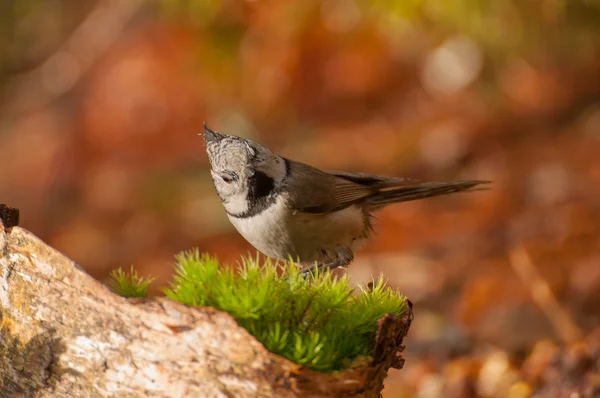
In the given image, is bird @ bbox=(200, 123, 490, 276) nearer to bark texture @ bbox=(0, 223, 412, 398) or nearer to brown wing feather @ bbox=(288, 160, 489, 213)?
brown wing feather @ bbox=(288, 160, 489, 213)

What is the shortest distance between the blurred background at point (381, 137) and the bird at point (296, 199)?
115 centimetres

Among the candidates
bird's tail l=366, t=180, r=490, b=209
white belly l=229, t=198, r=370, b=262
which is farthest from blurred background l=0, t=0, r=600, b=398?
white belly l=229, t=198, r=370, b=262

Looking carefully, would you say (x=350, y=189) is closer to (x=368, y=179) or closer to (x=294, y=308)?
(x=368, y=179)

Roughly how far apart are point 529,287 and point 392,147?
3.58 meters

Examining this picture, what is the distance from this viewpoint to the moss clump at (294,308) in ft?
6.58

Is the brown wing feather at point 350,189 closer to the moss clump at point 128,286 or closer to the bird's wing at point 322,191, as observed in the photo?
the bird's wing at point 322,191

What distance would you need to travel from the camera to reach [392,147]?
784 cm

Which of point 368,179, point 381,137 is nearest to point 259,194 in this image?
point 368,179

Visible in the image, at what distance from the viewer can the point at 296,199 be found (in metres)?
2.98

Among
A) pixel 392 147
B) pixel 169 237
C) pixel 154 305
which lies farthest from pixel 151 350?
pixel 392 147

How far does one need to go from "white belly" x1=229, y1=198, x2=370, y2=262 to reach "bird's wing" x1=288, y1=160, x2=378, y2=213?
3cm

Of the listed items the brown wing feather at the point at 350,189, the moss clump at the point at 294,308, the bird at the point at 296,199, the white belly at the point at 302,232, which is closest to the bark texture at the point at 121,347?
the moss clump at the point at 294,308

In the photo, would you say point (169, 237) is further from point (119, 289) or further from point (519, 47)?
point (119, 289)

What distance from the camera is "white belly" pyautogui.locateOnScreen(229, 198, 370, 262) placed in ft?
9.48
